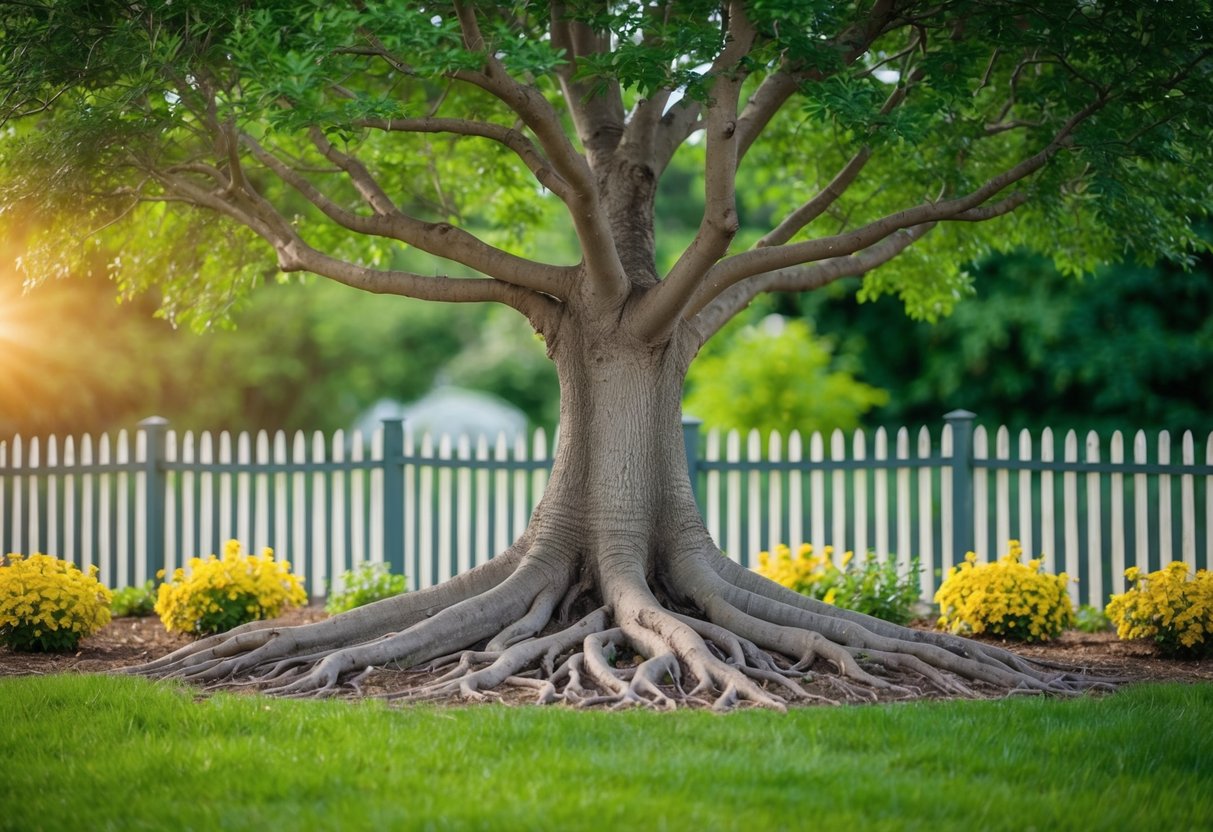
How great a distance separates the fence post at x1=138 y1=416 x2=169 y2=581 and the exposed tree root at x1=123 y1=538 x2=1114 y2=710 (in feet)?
13.3

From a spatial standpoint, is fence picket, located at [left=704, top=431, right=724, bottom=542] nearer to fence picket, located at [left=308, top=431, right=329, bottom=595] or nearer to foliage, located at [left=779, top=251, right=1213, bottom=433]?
fence picket, located at [left=308, top=431, right=329, bottom=595]

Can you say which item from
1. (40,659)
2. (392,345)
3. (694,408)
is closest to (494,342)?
(392,345)

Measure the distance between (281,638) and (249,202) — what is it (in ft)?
9.52

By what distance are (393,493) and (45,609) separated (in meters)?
3.51

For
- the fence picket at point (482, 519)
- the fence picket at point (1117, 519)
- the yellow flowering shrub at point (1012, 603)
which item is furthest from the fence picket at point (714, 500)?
the fence picket at point (1117, 519)

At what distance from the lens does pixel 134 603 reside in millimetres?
10047

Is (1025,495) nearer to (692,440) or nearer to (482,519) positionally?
(692,440)

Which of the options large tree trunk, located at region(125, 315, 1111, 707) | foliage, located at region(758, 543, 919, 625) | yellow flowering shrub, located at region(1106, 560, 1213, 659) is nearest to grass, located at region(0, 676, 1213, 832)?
large tree trunk, located at region(125, 315, 1111, 707)

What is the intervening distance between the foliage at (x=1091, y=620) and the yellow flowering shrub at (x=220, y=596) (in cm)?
602

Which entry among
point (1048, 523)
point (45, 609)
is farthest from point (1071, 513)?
point (45, 609)

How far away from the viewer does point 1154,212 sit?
8.02 metres

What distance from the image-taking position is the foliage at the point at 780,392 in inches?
717

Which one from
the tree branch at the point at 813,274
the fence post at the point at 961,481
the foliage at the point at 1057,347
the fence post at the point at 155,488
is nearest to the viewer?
the tree branch at the point at 813,274

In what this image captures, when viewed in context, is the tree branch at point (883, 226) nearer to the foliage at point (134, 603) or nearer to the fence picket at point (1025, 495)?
the fence picket at point (1025, 495)
